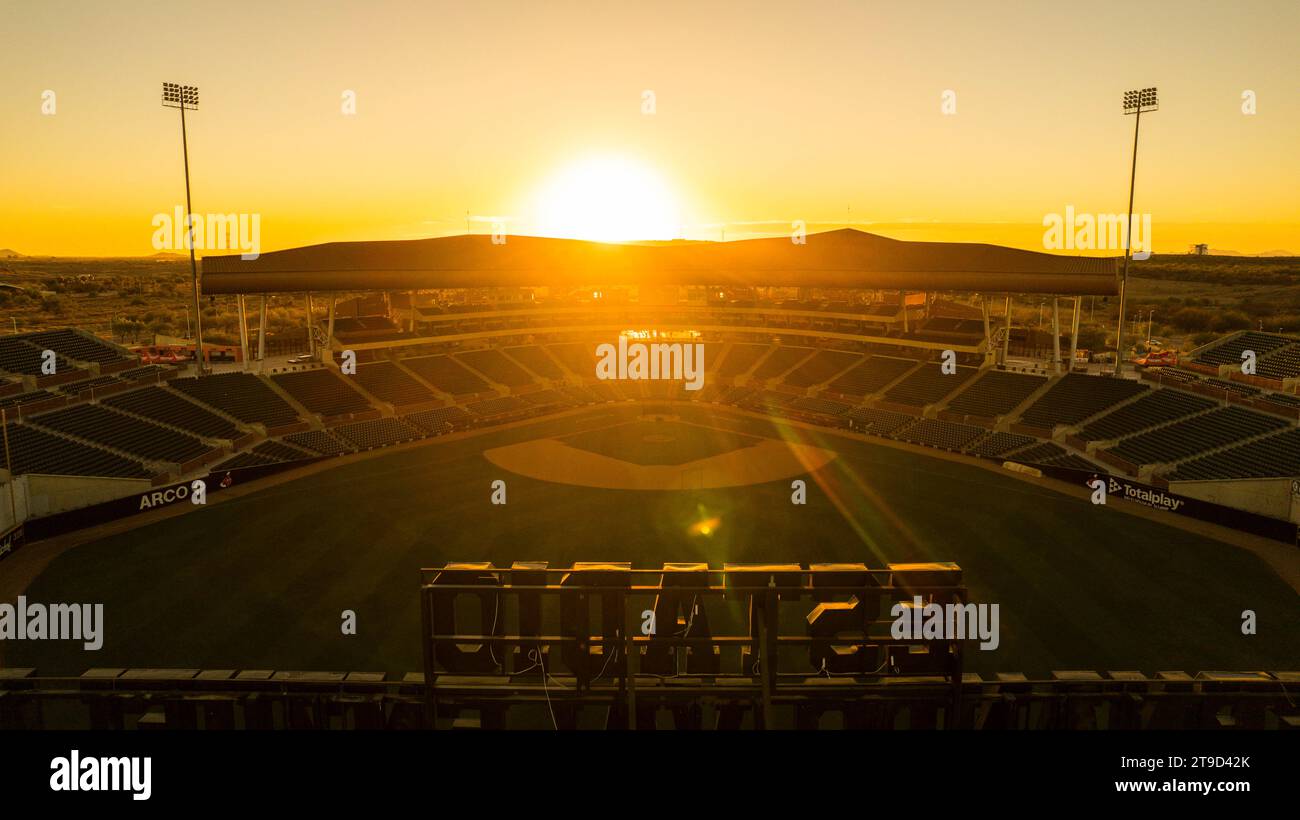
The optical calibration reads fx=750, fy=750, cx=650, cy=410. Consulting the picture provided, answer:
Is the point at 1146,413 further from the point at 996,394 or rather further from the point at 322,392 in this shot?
the point at 322,392

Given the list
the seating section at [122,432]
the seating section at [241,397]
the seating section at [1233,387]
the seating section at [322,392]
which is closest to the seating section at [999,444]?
the seating section at [1233,387]

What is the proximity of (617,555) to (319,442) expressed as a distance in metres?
27.8

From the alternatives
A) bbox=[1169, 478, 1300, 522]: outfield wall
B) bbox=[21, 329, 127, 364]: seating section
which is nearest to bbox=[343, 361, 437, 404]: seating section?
bbox=[21, 329, 127, 364]: seating section

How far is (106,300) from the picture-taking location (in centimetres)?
12425

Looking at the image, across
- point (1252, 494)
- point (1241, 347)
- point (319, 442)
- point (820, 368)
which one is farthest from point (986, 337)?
point (319, 442)

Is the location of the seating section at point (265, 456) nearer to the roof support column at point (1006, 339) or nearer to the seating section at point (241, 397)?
the seating section at point (241, 397)

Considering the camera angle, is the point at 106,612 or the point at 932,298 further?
the point at 932,298

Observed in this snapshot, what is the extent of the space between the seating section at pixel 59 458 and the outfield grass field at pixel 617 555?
18.0 feet

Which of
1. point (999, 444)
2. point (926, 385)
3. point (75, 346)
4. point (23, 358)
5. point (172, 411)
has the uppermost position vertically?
point (75, 346)

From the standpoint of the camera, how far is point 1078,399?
51438 mm

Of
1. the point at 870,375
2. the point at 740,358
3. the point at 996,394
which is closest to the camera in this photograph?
the point at 996,394
